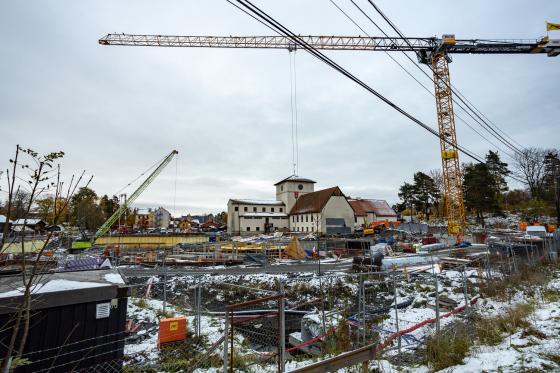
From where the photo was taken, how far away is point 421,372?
5973mm

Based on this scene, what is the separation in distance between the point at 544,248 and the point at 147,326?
82.5ft

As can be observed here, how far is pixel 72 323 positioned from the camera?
20.8 feet

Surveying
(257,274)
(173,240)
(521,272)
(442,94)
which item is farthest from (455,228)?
(173,240)

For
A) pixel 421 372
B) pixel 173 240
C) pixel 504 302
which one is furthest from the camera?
pixel 173 240

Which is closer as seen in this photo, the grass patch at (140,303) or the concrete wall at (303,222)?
the grass patch at (140,303)

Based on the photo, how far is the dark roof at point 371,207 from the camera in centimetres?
7261

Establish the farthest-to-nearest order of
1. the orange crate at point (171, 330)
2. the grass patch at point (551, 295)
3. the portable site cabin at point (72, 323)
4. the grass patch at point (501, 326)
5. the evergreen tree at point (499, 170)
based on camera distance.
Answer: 1. the evergreen tree at point (499, 170)
2. the grass patch at point (551, 295)
3. the orange crate at point (171, 330)
4. the grass patch at point (501, 326)
5. the portable site cabin at point (72, 323)

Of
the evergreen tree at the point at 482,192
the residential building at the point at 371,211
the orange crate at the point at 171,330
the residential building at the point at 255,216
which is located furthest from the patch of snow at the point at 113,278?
the residential building at the point at 371,211

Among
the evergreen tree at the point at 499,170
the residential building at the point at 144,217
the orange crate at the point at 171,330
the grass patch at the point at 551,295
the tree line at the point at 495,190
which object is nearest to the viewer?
the orange crate at the point at 171,330

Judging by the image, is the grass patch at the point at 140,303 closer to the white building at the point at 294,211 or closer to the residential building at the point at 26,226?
the residential building at the point at 26,226

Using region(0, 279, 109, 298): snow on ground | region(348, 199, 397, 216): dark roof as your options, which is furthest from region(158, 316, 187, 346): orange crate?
region(348, 199, 397, 216): dark roof

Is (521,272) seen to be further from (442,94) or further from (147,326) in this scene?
(442,94)

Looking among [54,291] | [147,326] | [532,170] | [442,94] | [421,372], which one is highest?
[442,94]

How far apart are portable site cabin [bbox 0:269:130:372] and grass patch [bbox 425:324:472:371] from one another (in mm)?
6765
